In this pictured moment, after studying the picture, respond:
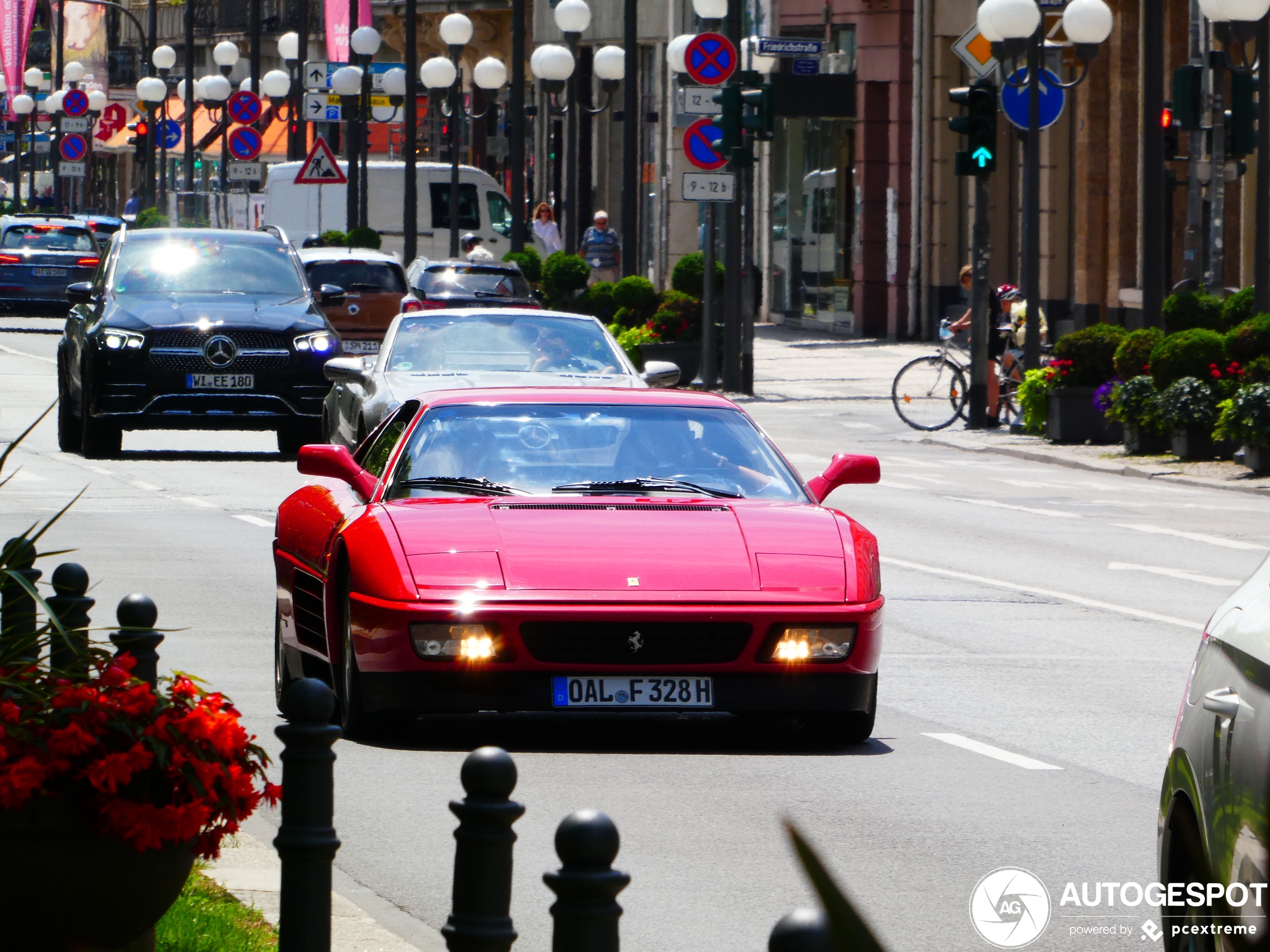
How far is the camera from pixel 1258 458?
21922mm

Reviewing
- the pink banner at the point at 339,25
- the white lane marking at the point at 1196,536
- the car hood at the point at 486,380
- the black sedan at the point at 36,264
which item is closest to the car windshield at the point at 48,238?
the black sedan at the point at 36,264

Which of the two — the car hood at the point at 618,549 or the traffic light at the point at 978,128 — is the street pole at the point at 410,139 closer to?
the traffic light at the point at 978,128

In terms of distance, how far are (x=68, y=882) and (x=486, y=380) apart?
37.2 feet

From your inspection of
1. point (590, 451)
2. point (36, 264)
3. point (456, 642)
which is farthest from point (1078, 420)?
point (36, 264)

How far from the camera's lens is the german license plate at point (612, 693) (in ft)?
28.3

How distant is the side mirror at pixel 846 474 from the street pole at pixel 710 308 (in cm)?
2179

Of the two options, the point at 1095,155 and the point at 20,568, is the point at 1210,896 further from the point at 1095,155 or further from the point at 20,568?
the point at 1095,155

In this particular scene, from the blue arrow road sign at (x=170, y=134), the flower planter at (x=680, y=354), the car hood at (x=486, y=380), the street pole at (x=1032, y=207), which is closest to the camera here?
the car hood at (x=486, y=380)

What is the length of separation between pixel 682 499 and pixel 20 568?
3.76 meters

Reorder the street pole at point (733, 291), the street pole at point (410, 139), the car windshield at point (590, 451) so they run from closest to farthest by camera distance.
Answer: the car windshield at point (590, 451) → the street pole at point (733, 291) → the street pole at point (410, 139)

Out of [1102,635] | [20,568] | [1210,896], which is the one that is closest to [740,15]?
[1102,635]

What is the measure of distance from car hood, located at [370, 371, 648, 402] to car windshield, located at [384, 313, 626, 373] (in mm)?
134

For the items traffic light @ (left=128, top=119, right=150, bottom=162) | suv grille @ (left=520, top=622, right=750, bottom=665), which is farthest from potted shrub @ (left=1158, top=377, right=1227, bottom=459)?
traffic light @ (left=128, top=119, right=150, bottom=162)

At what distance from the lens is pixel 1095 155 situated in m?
39.4
